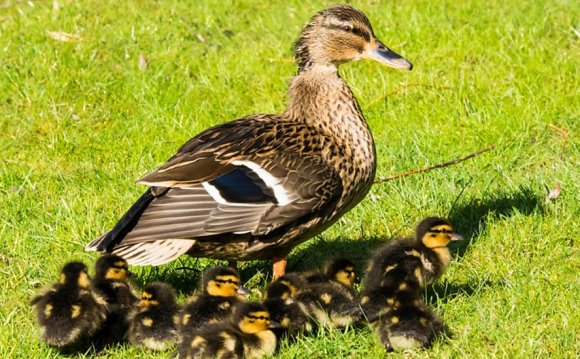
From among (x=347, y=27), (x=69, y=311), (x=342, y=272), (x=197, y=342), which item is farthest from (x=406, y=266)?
(x=69, y=311)

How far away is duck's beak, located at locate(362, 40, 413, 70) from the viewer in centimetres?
631

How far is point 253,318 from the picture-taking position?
16.3ft

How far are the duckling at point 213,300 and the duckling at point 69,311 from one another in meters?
0.42

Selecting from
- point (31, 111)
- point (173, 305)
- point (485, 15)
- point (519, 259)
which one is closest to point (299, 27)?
point (485, 15)

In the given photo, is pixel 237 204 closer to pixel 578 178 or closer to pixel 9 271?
pixel 9 271

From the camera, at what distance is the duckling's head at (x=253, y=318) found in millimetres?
4957

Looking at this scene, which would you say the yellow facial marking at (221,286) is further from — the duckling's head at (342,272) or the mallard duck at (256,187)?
the duckling's head at (342,272)

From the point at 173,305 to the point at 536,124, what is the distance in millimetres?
3225

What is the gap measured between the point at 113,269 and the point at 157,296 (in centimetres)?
34

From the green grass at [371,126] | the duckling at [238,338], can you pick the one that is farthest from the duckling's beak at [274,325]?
the green grass at [371,126]

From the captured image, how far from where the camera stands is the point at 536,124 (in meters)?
7.49

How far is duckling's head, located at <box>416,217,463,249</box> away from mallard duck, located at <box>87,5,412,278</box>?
15.6 inches

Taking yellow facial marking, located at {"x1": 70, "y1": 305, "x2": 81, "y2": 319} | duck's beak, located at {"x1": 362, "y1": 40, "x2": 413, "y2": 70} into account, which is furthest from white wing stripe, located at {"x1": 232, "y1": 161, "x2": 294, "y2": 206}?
duck's beak, located at {"x1": 362, "y1": 40, "x2": 413, "y2": 70}

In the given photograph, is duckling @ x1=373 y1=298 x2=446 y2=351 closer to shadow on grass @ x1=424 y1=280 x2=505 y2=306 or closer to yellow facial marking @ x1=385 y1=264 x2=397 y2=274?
yellow facial marking @ x1=385 y1=264 x2=397 y2=274
